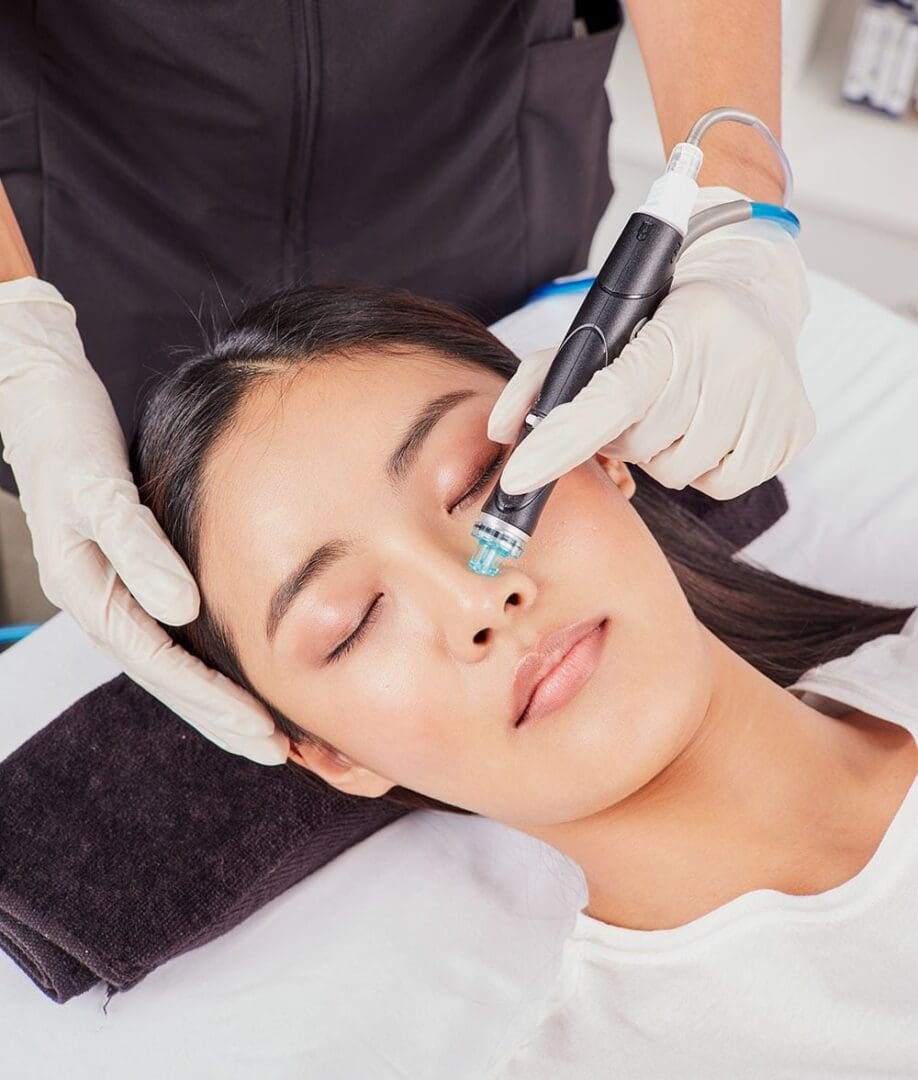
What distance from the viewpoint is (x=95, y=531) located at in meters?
1.20

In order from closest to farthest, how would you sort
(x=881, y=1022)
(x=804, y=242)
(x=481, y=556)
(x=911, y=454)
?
1. (x=481, y=556)
2. (x=881, y=1022)
3. (x=911, y=454)
4. (x=804, y=242)

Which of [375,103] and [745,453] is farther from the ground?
[375,103]

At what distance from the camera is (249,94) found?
1.47 meters

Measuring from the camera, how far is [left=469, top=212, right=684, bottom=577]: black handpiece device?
1.04 meters

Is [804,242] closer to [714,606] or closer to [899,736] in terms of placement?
[714,606]

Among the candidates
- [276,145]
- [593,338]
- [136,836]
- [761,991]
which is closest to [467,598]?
[593,338]

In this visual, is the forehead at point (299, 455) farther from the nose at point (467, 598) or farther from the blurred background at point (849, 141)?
the blurred background at point (849, 141)

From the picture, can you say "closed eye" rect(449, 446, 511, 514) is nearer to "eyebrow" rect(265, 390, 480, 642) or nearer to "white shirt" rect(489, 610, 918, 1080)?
→ "eyebrow" rect(265, 390, 480, 642)

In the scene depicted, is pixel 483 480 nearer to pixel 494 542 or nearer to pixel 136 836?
pixel 494 542

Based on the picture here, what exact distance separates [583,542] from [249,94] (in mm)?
716

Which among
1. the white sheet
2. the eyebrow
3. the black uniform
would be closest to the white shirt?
the white sheet

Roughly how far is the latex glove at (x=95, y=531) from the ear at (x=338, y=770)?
29 millimetres

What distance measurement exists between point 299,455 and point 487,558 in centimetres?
23

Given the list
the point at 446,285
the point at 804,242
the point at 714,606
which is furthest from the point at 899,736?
the point at 804,242
